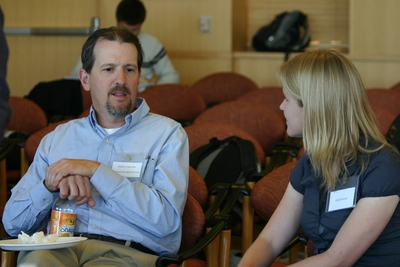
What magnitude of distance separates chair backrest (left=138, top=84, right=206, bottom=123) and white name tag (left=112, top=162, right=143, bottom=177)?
2.20m

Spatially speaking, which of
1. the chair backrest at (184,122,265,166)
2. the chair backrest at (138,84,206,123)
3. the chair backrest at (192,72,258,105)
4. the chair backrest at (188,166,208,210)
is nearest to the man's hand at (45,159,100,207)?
the chair backrest at (188,166,208,210)

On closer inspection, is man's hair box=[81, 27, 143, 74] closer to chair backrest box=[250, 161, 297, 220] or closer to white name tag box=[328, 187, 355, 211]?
chair backrest box=[250, 161, 297, 220]

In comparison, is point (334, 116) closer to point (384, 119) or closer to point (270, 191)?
point (270, 191)

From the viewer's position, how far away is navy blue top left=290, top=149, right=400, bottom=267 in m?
1.83

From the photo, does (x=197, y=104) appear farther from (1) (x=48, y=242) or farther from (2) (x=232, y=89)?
(1) (x=48, y=242)

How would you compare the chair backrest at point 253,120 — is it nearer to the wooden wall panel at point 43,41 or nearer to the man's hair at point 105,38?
the man's hair at point 105,38

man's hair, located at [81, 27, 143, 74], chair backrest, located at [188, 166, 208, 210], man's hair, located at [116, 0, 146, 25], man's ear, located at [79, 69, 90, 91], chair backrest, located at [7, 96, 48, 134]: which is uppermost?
man's hair, located at [116, 0, 146, 25]

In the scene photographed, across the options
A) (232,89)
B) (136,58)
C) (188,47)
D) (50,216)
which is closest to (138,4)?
(232,89)

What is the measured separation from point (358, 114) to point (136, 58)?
3.33ft

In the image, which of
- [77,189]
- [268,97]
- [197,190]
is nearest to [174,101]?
[268,97]

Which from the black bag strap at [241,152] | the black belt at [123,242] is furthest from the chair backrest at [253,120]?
the black belt at [123,242]

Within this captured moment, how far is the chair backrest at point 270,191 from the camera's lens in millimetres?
2643

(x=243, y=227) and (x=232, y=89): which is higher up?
(x=232, y=89)

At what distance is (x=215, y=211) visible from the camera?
8.84 ft
